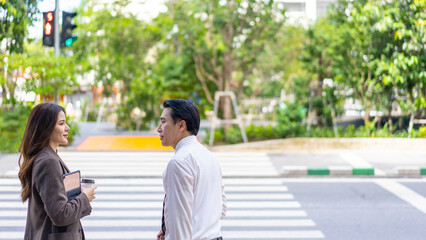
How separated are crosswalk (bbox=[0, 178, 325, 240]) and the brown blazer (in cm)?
399

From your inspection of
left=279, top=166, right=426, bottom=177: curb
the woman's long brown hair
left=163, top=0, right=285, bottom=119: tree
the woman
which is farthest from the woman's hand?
left=163, top=0, right=285, bottom=119: tree

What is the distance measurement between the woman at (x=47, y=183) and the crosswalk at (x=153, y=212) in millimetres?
4008

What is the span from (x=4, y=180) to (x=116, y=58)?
1368cm

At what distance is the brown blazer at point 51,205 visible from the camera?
9.37 ft

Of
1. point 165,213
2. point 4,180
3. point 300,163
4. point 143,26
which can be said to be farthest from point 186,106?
point 143,26

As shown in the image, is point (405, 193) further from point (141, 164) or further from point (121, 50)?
point (121, 50)

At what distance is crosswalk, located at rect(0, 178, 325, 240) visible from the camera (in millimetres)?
7141

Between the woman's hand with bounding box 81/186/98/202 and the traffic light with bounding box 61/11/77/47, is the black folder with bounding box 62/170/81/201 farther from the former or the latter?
the traffic light with bounding box 61/11/77/47

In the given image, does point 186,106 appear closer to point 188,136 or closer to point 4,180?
point 188,136

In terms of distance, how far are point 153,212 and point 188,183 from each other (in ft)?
19.4

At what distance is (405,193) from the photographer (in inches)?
394

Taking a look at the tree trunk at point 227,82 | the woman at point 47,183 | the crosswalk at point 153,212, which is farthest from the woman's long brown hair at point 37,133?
the tree trunk at point 227,82

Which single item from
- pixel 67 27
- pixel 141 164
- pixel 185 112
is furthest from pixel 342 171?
pixel 185 112

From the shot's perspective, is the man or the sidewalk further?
the sidewalk
